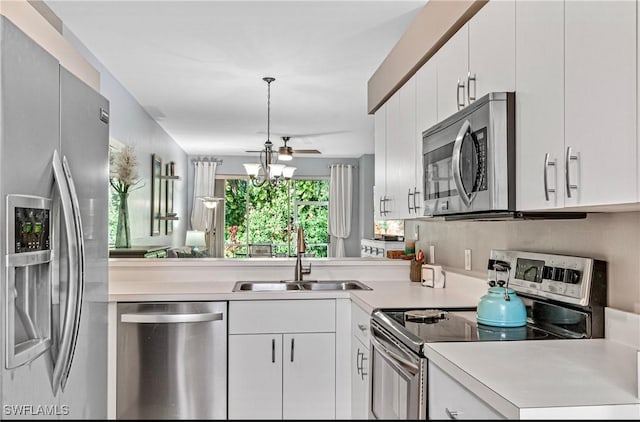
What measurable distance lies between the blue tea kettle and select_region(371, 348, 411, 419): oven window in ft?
1.26

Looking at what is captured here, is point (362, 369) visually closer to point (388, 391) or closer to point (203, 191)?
point (388, 391)

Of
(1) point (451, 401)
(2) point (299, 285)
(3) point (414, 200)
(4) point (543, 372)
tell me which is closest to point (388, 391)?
(1) point (451, 401)

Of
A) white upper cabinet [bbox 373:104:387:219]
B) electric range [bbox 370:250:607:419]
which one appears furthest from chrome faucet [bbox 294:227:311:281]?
electric range [bbox 370:250:607:419]

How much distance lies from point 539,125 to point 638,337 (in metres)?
0.66

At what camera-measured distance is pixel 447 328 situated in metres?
1.93

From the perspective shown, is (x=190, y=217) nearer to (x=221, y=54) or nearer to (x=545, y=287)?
(x=221, y=54)

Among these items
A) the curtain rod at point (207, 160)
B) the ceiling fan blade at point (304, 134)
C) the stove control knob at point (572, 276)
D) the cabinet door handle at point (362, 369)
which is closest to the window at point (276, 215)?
the curtain rod at point (207, 160)

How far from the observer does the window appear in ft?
32.5

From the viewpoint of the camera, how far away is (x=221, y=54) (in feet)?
12.7

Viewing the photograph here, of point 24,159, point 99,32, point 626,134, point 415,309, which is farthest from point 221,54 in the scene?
point 626,134

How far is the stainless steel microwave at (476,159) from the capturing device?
1.72m

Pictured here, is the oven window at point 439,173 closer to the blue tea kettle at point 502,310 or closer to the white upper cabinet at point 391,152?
the blue tea kettle at point 502,310

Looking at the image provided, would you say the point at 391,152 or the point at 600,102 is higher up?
the point at 391,152

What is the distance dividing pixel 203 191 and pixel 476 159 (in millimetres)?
7828
